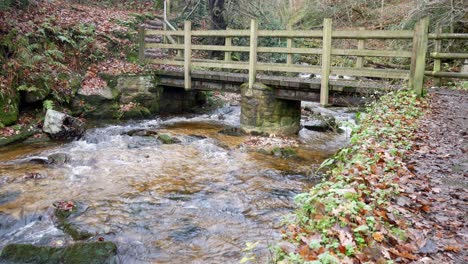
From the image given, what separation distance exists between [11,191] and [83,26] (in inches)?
343

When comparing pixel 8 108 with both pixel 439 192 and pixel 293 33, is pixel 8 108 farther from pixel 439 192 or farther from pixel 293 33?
pixel 439 192

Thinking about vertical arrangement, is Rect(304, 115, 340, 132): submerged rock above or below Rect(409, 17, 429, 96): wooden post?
below

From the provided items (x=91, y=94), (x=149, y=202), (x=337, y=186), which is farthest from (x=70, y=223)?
(x=91, y=94)

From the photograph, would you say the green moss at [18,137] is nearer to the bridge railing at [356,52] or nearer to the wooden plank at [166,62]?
the wooden plank at [166,62]

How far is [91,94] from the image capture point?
12219 millimetres

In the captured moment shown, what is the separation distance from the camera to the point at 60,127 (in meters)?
10.3

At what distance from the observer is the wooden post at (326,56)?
9.61 metres

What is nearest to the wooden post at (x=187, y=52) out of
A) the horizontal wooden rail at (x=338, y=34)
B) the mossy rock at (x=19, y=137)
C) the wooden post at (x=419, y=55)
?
the horizontal wooden rail at (x=338, y=34)

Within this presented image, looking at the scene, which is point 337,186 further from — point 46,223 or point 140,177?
point 140,177

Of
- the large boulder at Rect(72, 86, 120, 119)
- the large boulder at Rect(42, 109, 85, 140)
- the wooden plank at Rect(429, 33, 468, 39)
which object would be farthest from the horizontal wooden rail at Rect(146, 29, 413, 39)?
the large boulder at Rect(42, 109, 85, 140)

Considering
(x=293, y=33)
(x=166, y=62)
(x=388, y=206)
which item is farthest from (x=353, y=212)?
(x=166, y=62)

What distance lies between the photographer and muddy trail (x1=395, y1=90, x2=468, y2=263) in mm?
3006

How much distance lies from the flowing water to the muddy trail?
5.66 feet

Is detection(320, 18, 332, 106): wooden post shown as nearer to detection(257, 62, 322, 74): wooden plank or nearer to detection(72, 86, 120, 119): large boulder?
detection(257, 62, 322, 74): wooden plank
